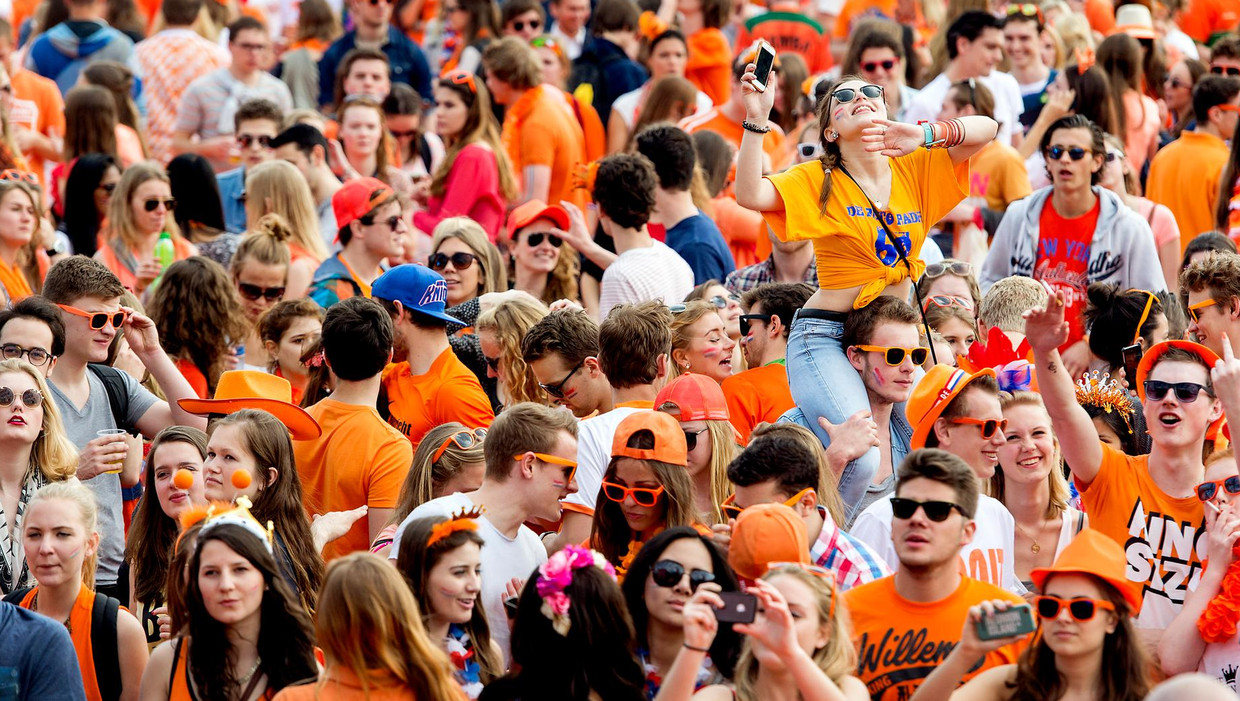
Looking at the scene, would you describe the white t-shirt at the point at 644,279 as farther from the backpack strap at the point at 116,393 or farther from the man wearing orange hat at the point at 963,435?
the backpack strap at the point at 116,393

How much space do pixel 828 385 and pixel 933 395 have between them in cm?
42

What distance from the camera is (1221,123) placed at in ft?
33.4

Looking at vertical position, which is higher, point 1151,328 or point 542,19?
point 542,19

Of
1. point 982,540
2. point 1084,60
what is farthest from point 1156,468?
point 1084,60

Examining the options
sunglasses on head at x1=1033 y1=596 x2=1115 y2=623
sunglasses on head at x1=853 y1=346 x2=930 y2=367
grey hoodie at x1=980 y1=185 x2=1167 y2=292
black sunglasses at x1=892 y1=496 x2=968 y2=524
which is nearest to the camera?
sunglasses on head at x1=1033 y1=596 x2=1115 y2=623

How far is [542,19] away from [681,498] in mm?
8243

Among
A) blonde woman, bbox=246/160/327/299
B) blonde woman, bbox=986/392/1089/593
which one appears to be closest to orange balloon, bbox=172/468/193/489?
blonde woman, bbox=986/392/1089/593

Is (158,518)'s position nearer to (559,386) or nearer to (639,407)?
(559,386)

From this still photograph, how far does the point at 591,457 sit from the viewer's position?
6.11 metres

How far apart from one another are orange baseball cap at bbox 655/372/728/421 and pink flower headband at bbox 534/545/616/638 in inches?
48.9

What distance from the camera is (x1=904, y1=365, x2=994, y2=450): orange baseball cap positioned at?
19.7ft

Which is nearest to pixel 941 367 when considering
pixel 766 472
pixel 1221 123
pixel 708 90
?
pixel 766 472

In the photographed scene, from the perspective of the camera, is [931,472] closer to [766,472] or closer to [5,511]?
[766,472]

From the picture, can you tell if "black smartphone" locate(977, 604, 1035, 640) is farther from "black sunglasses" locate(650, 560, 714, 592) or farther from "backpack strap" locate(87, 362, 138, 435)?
"backpack strap" locate(87, 362, 138, 435)
